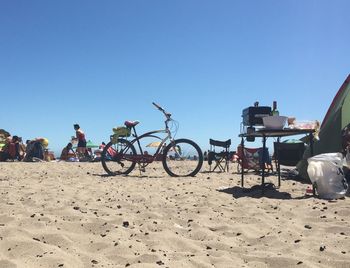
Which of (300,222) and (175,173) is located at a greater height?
(175,173)

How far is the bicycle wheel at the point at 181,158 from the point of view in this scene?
904 centimetres

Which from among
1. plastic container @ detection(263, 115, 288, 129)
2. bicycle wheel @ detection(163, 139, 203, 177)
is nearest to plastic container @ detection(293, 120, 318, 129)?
plastic container @ detection(263, 115, 288, 129)

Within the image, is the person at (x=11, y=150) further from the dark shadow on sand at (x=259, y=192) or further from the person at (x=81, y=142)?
the dark shadow on sand at (x=259, y=192)

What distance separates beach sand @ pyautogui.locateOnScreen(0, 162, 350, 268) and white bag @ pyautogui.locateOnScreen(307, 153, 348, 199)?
10.5 inches

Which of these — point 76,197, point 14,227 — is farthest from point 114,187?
point 14,227

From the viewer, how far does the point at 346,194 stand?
6145mm

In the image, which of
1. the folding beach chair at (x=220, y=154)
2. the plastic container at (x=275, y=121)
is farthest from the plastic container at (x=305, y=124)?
the folding beach chair at (x=220, y=154)

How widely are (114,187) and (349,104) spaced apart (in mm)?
4513

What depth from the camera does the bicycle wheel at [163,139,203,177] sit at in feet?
29.7

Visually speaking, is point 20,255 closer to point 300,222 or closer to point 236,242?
point 236,242

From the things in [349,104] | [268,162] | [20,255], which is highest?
[349,104]

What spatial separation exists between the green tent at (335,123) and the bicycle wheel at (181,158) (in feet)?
7.79

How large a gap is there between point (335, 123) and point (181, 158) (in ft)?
12.1

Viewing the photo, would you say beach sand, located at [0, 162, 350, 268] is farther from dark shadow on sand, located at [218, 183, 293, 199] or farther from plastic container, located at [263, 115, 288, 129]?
plastic container, located at [263, 115, 288, 129]
